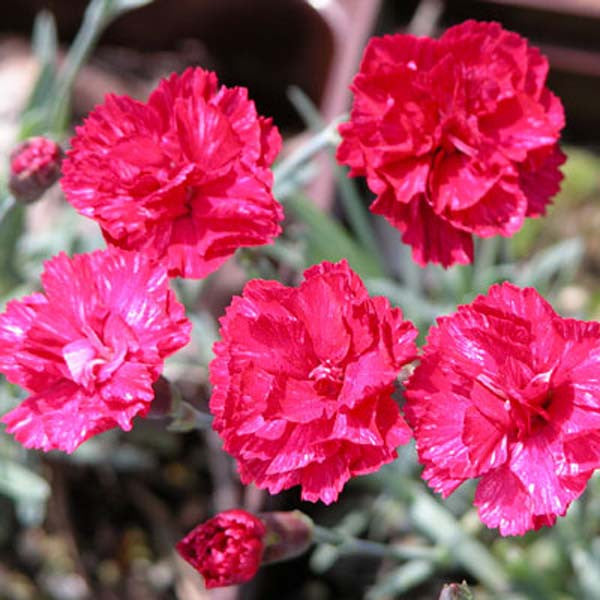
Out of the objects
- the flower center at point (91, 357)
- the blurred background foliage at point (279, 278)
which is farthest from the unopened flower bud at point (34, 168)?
the flower center at point (91, 357)

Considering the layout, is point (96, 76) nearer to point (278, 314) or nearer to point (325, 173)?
point (325, 173)

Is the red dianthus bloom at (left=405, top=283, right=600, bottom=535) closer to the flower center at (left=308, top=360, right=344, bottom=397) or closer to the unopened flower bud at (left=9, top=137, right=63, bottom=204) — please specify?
the flower center at (left=308, top=360, right=344, bottom=397)

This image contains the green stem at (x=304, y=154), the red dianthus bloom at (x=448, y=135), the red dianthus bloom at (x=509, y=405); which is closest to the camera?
the red dianthus bloom at (x=509, y=405)

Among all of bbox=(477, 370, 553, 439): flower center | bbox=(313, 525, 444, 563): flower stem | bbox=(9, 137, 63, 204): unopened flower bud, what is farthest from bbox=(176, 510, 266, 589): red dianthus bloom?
bbox=(9, 137, 63, 204): unopened flower bud

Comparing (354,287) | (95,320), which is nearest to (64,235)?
(95,320)

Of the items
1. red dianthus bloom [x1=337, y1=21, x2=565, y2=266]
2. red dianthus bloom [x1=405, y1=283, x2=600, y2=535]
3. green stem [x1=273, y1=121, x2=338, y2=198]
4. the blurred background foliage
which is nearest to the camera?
red dianthus bloom [x1=405, y1=283, x2=600, y2=535]

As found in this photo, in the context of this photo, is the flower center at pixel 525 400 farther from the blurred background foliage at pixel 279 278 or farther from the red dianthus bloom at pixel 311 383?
the blurred background foliage at pixel 279 278
